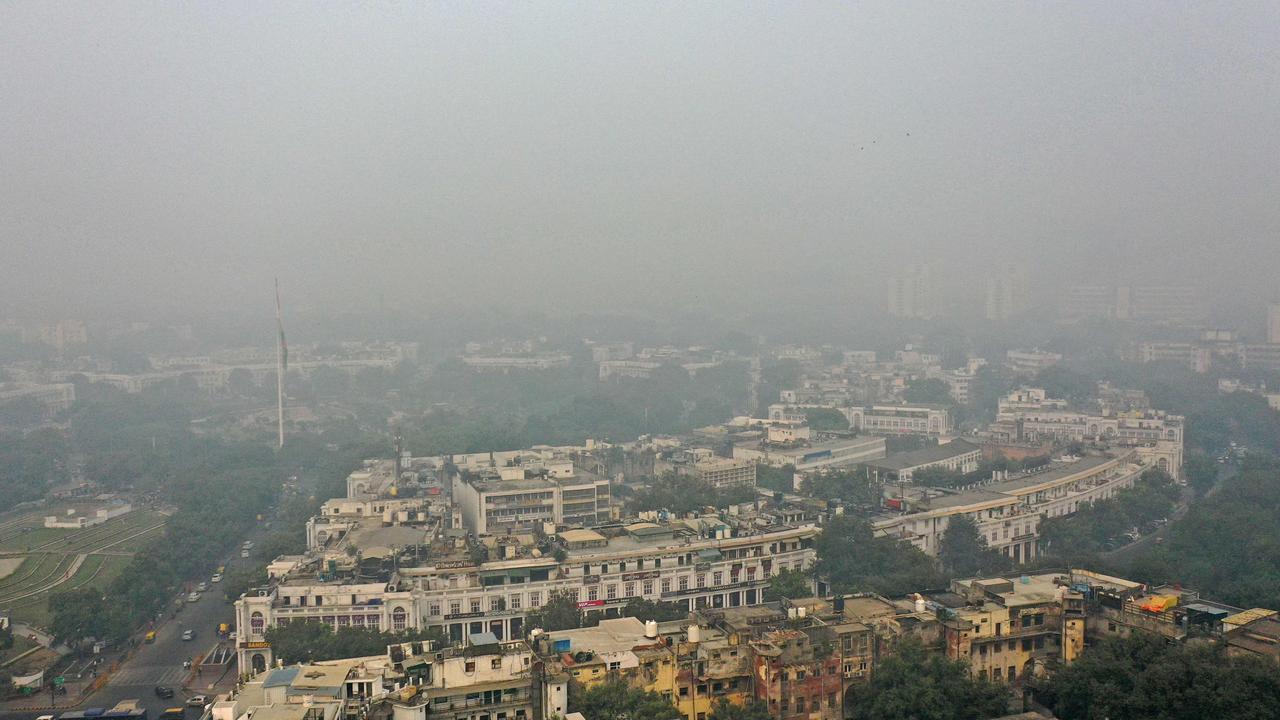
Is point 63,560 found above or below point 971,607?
below

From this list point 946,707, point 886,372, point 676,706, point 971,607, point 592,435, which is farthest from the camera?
point 886,372

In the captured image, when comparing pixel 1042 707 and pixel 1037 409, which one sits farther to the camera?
pixel 1037 409

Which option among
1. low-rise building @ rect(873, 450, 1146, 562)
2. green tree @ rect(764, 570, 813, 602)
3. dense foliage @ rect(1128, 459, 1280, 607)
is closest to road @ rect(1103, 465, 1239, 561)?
dense foliage @ rect(1128, 459, 1280, 607)

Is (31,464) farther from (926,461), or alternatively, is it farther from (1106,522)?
(1106,522)

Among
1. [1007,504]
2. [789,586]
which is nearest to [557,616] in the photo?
[789,586]

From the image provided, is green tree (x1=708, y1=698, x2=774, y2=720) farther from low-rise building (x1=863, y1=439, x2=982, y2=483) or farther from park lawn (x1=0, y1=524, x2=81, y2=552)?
park lawn (x1=0, y1=524, x2=81, y2=552)

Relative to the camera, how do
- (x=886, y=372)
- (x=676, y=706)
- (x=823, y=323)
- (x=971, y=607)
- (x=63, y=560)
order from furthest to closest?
(x=823, y=323) → (x=886, y=372) → (x=63, y=560) → (x=971, y=607) → (x=676, y=706)

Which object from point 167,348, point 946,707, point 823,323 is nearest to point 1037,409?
point 946,707

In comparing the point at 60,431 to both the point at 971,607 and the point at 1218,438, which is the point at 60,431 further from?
the point at 1218,438
